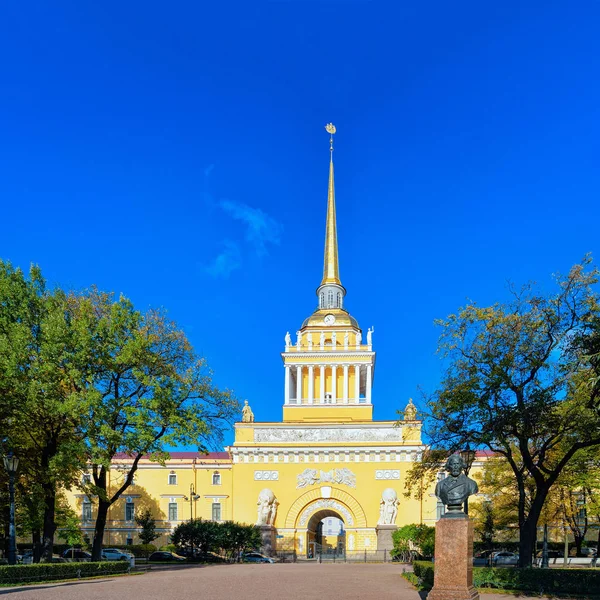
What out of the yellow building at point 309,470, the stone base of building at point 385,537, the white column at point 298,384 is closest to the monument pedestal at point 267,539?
the yellow building at point 309,470

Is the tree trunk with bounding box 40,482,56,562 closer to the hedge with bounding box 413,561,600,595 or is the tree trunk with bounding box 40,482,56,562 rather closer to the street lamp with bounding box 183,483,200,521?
the hedge with bounding box 413,561,600,595

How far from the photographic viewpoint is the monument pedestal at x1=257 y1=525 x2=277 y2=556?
155 feet

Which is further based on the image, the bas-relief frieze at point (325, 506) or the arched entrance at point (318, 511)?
the bas-relief frieze at point (325, 506)

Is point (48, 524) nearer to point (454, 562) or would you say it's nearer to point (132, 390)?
point (132, 390)

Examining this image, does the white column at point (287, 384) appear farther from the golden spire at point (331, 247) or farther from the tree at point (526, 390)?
the tree at point (526, 390)

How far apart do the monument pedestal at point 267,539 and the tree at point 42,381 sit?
66.4 feet

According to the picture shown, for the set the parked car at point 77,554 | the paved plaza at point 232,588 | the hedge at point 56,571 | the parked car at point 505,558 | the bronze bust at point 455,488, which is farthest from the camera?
the parked car at point 77,554

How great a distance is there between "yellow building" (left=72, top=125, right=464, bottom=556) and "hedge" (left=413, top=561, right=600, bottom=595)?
20.5m

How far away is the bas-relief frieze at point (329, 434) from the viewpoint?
169 feet

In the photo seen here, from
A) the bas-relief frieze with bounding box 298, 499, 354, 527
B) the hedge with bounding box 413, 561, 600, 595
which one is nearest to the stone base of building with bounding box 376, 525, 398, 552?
the bas-relief frieze with bounding box 298, 499, 354, 527

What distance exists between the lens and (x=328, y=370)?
5938cm

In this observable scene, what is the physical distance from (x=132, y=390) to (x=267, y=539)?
2119cm

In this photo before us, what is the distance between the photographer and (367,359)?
58594 mm

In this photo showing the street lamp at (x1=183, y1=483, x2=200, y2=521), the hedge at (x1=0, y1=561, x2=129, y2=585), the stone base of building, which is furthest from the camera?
the street lamp at (x1=183, y1=483, x2=200, y2=521)
